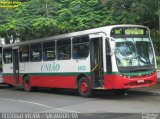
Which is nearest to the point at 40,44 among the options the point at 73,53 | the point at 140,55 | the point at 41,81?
the point at 41,81

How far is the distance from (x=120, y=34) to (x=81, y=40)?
211cm

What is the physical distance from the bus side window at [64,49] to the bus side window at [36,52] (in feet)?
6.52

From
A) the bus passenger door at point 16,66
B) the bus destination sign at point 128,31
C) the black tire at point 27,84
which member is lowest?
the black tire at point 27,84

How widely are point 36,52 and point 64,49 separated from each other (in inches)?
117

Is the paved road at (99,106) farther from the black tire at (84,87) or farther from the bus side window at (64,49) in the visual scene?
the bus side window at (64,49)

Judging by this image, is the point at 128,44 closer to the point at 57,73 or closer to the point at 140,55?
the point at 140,55

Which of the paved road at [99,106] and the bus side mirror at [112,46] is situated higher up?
the bus side mirror at [112,46]

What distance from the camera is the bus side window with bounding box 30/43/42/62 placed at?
21.5m

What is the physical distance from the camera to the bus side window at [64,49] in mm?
19077

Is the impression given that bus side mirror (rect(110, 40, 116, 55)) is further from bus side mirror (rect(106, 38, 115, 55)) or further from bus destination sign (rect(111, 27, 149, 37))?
bus destination sign (rect(111, 27, 149, 37))

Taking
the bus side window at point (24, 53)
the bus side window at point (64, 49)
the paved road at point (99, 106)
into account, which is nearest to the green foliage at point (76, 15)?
the bus side window at point (24, 53)

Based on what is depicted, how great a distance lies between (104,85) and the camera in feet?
55.1

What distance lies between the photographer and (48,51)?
2078 cm

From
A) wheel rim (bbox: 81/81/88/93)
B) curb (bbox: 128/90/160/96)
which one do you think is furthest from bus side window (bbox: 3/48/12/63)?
curb (bbox: 128/90/160/96)
